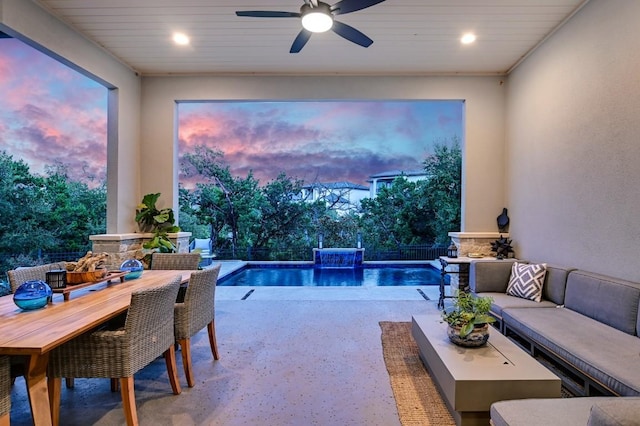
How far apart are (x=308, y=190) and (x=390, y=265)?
159 inches

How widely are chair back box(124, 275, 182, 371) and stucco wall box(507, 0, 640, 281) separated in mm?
3722

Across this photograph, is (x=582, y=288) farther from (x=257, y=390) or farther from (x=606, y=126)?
(x=257, y=390)

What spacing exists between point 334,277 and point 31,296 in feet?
23.4

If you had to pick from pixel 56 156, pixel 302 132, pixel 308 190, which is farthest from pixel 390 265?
pixel 56 156

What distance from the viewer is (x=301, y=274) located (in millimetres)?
9117

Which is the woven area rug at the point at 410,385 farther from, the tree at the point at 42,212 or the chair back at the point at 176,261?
the tree at the point at 42,212

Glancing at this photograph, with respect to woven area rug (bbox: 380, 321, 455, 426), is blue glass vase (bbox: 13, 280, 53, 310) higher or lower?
higher

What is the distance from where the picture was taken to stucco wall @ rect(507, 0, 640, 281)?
2.86 meters

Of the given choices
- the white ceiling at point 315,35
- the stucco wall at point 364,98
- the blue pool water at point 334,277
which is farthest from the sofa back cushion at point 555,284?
the blue pool water at point 334,277

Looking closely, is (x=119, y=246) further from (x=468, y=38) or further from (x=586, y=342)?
(x=468, y=38)

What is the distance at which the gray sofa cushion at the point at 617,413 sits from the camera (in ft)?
3.17

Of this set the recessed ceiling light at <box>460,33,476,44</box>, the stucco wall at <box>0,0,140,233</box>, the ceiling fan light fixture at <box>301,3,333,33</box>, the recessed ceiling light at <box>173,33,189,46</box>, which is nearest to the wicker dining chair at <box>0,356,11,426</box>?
the ceiling fan light fixture at <box>301,3,333,33</box>

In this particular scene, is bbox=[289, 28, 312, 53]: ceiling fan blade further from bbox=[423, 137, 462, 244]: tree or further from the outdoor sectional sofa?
bbox=[423, 137, 462, 244]: tree

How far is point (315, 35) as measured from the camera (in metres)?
Answer: 4.06
